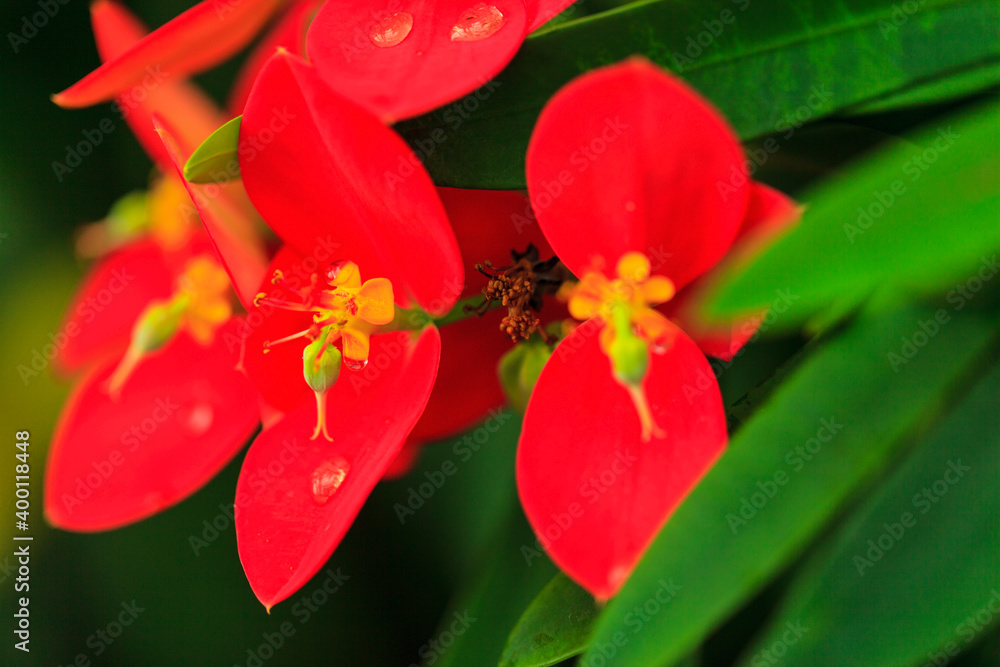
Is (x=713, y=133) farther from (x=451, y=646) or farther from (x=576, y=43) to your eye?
(x=451, y=646)

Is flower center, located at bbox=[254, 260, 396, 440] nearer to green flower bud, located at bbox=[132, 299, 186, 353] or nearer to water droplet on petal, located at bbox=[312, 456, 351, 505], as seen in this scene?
water droplet on petal, located at bbox=[312, 456, 351, 505]

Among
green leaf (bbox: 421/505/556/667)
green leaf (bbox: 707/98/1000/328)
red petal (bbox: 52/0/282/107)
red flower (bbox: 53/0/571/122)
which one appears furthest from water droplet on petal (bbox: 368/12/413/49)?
green leaf (bbox: 421/505/556/667)

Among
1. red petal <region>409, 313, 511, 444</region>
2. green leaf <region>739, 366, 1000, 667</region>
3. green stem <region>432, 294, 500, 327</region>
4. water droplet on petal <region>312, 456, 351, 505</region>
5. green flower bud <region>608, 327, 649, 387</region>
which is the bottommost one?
green leaf <region>739, 366, 1000, 667</region>

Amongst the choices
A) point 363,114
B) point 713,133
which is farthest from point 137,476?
point 713,133

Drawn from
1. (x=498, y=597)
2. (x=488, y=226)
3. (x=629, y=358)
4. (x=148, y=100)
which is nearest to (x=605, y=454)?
(x=629, y=358)

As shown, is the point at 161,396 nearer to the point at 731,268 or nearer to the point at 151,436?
the point at 151,436

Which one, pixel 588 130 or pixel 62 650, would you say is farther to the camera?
Result: pixel 62 650
